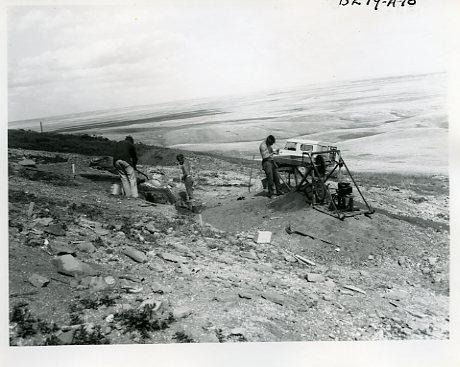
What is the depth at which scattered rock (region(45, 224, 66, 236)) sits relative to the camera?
5.84 meters

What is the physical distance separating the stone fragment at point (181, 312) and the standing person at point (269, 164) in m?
2.72

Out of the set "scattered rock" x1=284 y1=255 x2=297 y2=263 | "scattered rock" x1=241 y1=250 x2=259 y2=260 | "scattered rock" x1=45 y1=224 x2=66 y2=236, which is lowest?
"scattered rock" x1=284 y1=255 x2=297 y2=263

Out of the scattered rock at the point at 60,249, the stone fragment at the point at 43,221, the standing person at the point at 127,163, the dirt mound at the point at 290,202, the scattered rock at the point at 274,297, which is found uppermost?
the standing person at the point at 127,163

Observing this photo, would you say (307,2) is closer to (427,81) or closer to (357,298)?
(427,81)

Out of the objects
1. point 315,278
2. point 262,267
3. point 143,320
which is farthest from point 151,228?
point 315,278

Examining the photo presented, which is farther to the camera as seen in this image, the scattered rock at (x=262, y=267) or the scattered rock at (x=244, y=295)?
the scattered rock at (x=262, y=267)

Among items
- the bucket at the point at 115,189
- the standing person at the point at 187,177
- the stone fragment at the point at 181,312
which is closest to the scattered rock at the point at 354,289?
the stone fragment at the point at 181,312

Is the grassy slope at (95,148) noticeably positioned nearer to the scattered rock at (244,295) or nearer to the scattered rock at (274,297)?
the scattered rock at (244,295)

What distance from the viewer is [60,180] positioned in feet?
23.0

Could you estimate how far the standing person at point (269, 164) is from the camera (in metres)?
7.25

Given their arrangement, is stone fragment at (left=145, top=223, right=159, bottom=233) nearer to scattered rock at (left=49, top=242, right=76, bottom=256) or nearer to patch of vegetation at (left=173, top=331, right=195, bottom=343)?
scattered rock at (left=49, top=242, right=76, bottom=256)

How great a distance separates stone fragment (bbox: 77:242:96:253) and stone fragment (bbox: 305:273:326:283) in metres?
3.16

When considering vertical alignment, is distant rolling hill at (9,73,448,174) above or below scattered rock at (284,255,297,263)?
above

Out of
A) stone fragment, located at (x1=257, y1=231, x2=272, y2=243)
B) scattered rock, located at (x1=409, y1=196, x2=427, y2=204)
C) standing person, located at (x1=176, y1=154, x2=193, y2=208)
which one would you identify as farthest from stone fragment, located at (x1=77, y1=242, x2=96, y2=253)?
scattered rock, located at (x1=409, y1=196, x2=427, y2=204)
